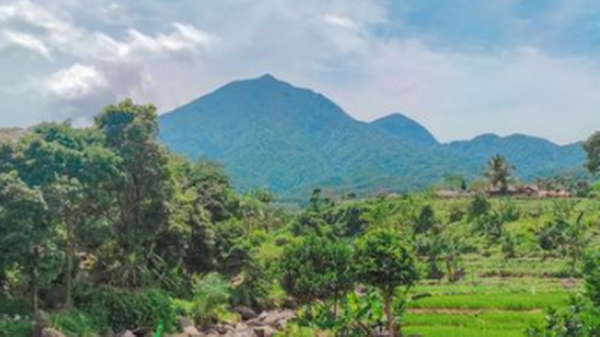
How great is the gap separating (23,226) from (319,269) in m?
13.0

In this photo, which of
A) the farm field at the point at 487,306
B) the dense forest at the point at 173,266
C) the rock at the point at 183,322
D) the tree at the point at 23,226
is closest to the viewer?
the tree at the point at 23,226

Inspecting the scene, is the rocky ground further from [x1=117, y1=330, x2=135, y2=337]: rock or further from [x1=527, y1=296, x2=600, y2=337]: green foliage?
[x1=527, y1=296, x2=600, y2=337]: green foliage

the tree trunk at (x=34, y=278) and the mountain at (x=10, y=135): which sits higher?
the mountain at (x=10, y=135)

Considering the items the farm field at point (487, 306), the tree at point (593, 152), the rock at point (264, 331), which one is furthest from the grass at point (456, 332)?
the tree at point (593, 152)

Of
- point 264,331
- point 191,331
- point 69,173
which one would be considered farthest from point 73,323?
point 264,331

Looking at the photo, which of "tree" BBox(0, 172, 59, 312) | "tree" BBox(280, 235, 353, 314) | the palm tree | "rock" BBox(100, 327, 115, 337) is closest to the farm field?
"tree" BBox(280, 235, 353, 314)

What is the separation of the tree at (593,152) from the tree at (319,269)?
2610 inches

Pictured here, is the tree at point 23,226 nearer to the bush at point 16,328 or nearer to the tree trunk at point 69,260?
the bush at point 16,328

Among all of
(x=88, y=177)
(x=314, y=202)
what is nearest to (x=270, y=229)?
(x=314, y=202)

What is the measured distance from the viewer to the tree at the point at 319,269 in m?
30.8

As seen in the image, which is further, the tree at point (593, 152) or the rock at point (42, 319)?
the tree at point (593, 152)

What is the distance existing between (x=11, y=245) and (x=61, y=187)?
347 centimetres

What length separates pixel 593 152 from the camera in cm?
8869

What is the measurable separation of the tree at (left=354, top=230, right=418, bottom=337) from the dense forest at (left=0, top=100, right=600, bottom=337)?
2.1 inches
